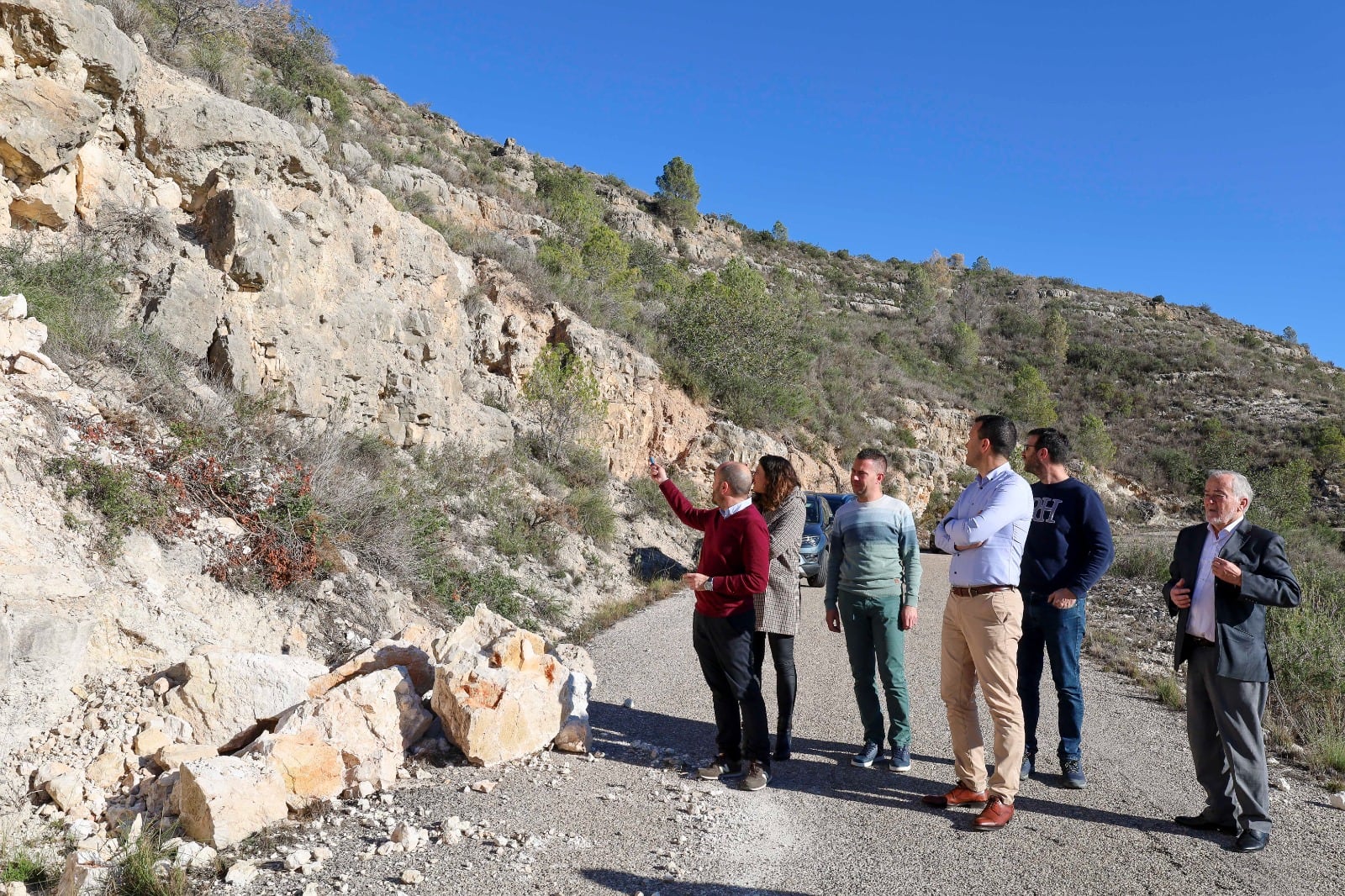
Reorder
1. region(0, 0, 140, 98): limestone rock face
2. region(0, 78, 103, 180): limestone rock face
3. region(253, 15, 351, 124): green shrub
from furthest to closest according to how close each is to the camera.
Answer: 1. region(253, 15, 351, 124): green shrub
2. region(0, 0, 140, 98): limestone rock face
3. region(0, 78, 103, 180): limestone rock face

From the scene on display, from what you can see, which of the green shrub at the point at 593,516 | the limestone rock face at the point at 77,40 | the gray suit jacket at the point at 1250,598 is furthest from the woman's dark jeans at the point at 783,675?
the limestone rock face at the point at 77,40

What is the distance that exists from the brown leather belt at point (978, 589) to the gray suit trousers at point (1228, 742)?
1.14 m

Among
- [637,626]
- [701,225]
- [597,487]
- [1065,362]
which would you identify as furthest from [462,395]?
[1065,362]

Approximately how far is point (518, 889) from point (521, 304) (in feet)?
51.0

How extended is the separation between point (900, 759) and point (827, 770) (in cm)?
48

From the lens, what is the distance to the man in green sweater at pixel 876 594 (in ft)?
15.8

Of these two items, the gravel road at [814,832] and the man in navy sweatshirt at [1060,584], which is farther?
the man in navy sweatshirt at [1060,584]

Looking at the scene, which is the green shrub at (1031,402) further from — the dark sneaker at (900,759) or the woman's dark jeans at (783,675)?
the woman's dark jeans at (783,675)

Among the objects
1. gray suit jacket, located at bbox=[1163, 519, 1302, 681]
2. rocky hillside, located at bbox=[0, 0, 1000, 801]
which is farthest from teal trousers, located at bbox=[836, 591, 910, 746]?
rocky hillside, located at bbox=[0, 0, 1000, 801]

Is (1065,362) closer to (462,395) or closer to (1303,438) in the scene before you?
(1303,438)

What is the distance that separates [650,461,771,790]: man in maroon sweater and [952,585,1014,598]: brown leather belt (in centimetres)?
111

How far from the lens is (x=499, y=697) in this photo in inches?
182

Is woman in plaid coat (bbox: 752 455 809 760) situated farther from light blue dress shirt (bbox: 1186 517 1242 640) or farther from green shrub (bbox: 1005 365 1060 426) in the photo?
green shrub (bbox: 1005 365 1060 426)

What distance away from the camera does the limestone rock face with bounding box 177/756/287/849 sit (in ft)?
11.6
